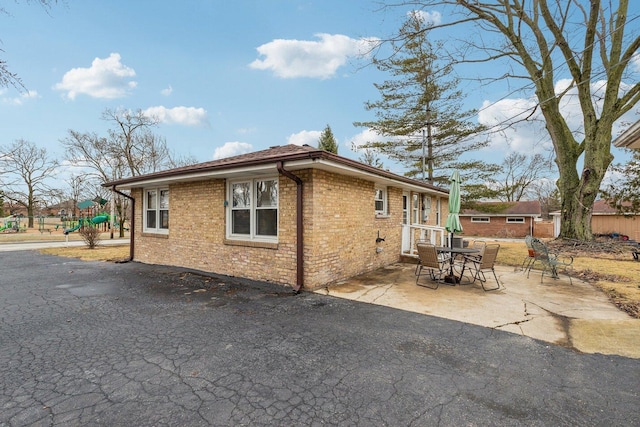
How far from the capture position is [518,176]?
37.8 meters

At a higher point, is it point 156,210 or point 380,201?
point 380,201

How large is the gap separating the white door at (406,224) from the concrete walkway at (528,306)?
9.74 feet

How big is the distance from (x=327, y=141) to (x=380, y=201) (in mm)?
16929

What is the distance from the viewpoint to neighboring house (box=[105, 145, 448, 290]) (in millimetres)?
6215

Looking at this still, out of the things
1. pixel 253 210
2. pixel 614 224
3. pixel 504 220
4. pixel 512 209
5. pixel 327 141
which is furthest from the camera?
pixel 504 220

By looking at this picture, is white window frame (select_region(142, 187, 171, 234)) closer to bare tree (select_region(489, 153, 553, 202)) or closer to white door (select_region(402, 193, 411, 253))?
white door (select_region(402, 193, 411, 253))

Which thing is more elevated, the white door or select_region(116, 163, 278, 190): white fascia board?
select_region(116, 163, 278, 190): white fascia board

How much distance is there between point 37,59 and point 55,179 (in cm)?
3437

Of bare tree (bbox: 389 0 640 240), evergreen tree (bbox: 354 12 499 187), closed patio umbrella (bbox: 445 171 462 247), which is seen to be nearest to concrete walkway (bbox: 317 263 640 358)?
closed patio umbrella (bbox: 445 171 462 247)

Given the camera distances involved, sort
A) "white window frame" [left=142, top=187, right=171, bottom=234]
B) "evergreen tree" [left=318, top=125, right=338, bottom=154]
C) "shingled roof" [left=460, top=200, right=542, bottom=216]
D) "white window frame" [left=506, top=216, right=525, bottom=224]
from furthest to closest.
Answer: "white window frame" [left=506, top=216, right=525, bottom=224], "shingled roof" [left=460, top=200, right=542, bottom=216], "evergreen tree" [left=318, top=125, right=338, bottom=154], "white window frame" [left=142, top=187, right=171, bottom=234]

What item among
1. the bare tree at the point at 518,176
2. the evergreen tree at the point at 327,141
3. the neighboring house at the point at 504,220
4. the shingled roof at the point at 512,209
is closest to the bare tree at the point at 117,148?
the evergreen tree at the point at 327,141

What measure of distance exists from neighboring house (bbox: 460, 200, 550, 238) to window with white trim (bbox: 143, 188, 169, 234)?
82.7 feet

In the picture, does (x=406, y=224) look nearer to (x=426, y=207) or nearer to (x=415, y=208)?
(x=415, y=208)

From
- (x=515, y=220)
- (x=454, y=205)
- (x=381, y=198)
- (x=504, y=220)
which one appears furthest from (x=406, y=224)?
(x=515, y=220)
